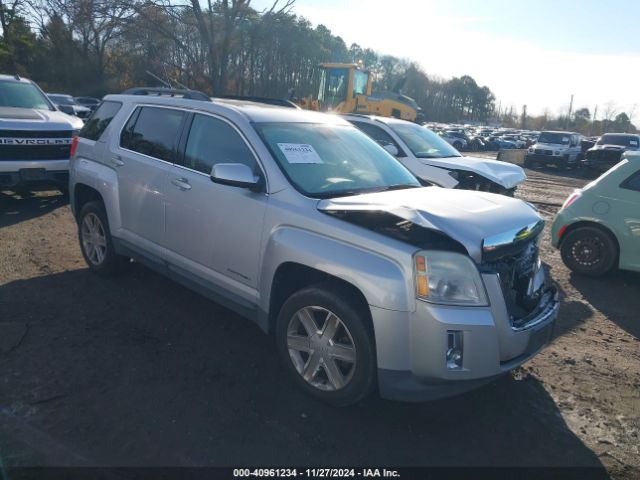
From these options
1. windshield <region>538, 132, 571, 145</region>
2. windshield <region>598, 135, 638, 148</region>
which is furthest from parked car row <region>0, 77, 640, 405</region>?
windshield <region>538, 132, 571, 145</region>

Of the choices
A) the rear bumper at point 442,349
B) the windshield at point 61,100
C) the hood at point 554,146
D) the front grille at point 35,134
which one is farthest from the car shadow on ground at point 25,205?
the hood at point 554,146

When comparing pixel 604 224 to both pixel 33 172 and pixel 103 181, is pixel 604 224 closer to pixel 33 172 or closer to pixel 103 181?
pixel 103 181

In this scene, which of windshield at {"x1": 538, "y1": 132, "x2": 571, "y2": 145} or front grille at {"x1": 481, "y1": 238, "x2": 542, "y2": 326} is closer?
front grille at {"x1": 481, "y1": 238, "x2": 542, "y2": 326}

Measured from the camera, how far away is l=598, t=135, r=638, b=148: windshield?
23.7m

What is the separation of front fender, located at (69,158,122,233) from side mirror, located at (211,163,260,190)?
1.95 m

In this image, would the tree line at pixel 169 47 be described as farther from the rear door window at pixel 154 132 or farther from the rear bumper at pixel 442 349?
the rear bumper at pixel 442 349

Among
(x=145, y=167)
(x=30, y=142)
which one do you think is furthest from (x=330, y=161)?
(x=30, y=142)

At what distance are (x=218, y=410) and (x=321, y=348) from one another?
0.78 m

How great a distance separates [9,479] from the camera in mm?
2570

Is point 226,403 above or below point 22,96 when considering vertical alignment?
below

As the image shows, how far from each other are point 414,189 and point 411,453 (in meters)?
1.98

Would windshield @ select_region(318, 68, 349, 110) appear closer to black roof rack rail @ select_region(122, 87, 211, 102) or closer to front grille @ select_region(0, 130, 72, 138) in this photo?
front grille @ select_region(0, 130, 72, 138)

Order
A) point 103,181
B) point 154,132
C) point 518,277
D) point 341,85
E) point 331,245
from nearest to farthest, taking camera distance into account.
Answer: point 331,245 → point 518,277 → point 154,132 → point 103,181 → point 341,85

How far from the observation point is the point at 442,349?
2799mm
